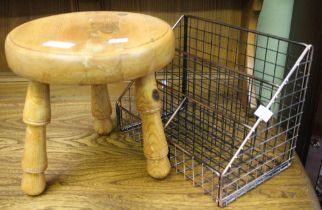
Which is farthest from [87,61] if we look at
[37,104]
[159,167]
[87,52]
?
[159,167]

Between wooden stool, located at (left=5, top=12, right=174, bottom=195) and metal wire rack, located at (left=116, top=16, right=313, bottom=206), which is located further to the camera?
metal wire rack, located at (left=116, top=16, right=313, bottom=206)

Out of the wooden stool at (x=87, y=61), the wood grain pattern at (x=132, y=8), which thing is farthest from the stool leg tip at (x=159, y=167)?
the wood grain pattern at (x=132, y=8)

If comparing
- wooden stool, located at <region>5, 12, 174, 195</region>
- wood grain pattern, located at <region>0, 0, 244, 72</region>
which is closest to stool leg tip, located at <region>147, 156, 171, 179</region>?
wooden stool, located at <region>5, 12, 174, 195</region>

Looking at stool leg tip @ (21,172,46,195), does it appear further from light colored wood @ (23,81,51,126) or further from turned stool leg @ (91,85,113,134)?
turned stool leg @ (91,85,113,134)

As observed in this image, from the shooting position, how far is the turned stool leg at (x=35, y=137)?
640 mm

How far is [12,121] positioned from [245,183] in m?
0.59

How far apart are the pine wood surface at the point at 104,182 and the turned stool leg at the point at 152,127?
0.12 ft

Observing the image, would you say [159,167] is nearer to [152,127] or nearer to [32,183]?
[152,127]

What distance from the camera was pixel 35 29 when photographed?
0.66 meters

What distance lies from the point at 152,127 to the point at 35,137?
0.66ft

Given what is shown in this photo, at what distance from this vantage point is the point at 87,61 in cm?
56

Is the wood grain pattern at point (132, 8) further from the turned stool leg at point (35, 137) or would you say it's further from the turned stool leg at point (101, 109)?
the turned stool leg at point (35, 137)

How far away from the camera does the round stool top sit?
0.57 meters

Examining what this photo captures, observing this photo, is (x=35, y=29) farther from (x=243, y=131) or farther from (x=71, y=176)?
(x=243, y=131)
